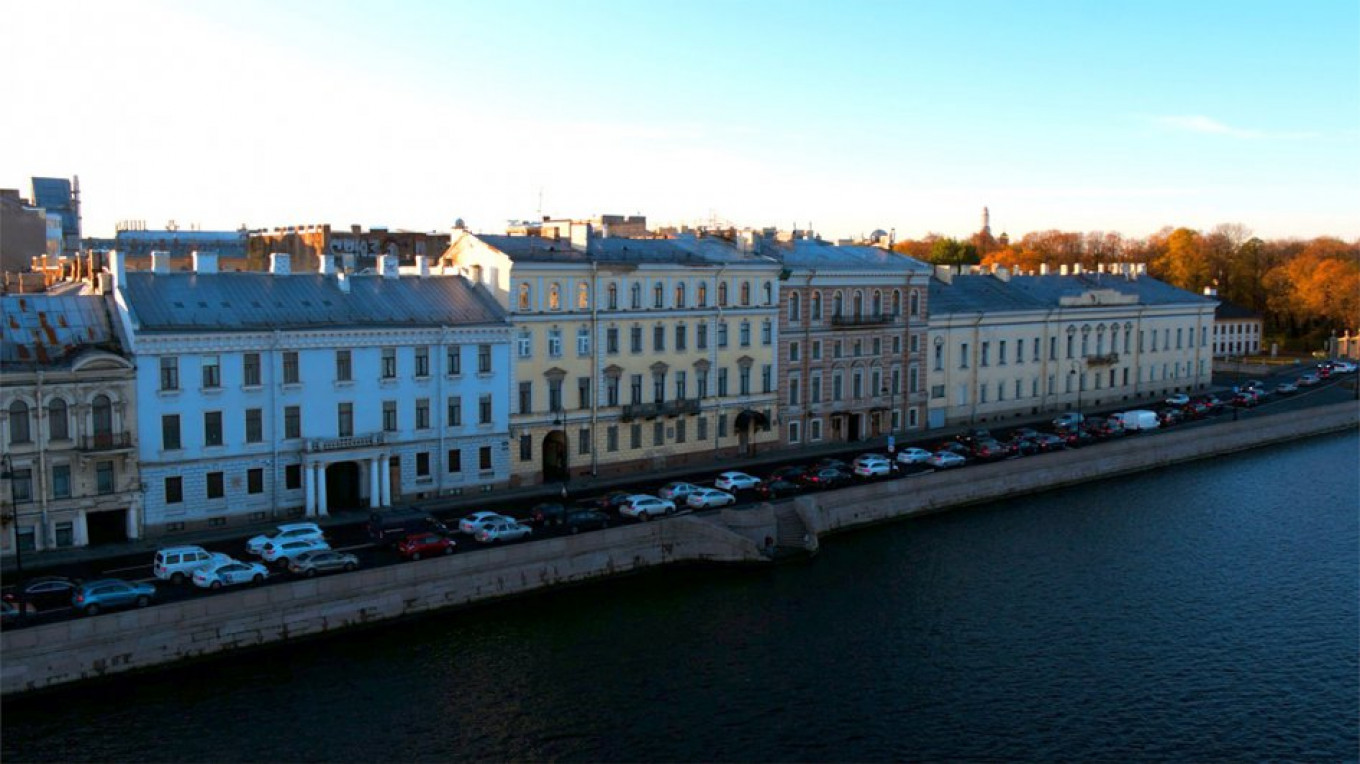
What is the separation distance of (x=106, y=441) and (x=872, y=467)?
3031 centimetres

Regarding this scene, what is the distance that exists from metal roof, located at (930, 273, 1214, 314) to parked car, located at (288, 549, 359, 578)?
39361 mm

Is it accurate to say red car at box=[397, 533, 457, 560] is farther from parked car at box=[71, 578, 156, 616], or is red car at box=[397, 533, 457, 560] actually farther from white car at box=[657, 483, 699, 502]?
white car at box=[657, 483, 699, 502]

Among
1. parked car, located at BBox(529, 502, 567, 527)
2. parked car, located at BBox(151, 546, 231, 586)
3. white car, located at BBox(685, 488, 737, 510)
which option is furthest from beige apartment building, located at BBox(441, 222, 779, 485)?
parked car, located at BBox(151, 546, 231, 586)

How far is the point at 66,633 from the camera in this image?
98.4 feet

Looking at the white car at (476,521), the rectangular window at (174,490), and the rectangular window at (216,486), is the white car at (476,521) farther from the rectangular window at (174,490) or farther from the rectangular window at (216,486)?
the rectangular window at (174,490)

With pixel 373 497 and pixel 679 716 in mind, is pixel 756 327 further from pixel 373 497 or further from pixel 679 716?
pixel 679 716

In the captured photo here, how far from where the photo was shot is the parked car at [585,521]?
140 ft

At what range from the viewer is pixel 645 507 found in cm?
4494

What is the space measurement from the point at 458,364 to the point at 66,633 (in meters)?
20.5

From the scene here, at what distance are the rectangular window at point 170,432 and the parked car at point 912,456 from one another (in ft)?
101

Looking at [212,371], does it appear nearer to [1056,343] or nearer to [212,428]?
[212,428]

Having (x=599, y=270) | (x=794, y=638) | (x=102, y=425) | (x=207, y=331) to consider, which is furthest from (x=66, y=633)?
(x=599, y=270)

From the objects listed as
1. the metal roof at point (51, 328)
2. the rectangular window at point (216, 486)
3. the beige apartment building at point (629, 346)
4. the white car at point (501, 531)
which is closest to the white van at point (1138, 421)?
the beige apartment building at point (629, 346)

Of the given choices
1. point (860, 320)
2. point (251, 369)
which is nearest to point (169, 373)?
point (251, 369)
